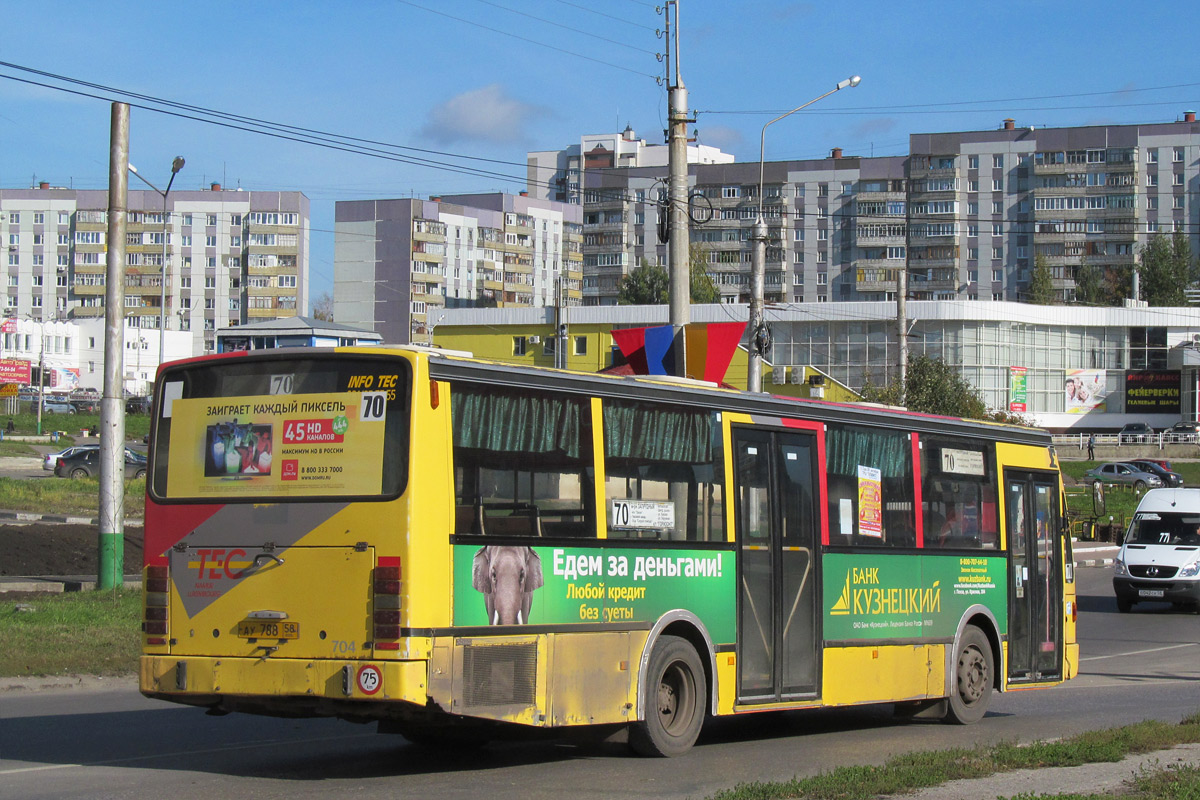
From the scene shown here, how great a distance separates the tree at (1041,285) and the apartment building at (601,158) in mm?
38161

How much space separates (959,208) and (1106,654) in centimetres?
10327

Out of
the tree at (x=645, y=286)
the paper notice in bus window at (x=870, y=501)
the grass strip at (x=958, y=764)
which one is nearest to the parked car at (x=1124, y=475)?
the tree at (x=645, y=286)

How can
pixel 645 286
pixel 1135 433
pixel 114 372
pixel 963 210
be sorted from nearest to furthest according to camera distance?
pixel 114 372, pixel 1135 433, pixel 645 286, pixel 963 210

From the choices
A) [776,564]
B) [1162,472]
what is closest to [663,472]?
[776,564]

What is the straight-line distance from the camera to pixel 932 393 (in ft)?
181

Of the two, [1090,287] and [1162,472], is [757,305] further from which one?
[1090,287]

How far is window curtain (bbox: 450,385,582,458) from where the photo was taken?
8.86 m

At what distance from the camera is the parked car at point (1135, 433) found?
80.6 meters

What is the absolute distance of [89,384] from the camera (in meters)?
127

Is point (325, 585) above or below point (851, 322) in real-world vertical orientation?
below

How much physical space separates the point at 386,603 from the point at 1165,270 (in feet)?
372

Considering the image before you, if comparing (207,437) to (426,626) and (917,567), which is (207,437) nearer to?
(426,626)

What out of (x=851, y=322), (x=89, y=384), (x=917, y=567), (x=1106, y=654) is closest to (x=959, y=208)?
(x=851, y=322)

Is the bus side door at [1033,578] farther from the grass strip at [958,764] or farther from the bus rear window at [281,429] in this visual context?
the bus rear window at [281,429]
